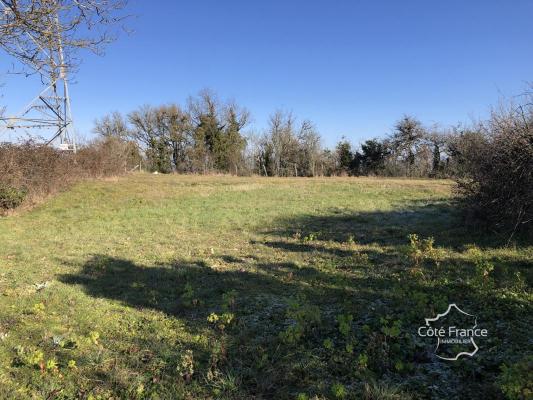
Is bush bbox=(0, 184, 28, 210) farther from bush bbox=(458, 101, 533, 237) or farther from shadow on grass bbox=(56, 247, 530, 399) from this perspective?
bush bbox=(458, 101, 533, 237)

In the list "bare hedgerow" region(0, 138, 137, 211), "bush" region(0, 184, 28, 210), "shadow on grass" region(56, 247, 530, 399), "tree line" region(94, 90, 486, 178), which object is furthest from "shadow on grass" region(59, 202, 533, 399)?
"tree line" region(94, 90, 486, 178)

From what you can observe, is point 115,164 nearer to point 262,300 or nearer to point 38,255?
point 38,255

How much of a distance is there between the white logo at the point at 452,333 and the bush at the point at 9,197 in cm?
1377

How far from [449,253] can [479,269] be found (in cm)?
194

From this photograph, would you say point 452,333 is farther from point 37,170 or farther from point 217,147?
point 217,147

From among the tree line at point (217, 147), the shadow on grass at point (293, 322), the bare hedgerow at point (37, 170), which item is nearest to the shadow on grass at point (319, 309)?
the shadow on grass at point (293, 322)

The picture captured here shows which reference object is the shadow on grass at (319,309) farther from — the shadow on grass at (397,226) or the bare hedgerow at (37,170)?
the bare hedgerow at (37,170)

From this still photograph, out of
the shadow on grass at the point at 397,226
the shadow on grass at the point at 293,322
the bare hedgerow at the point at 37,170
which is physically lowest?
the shadow on grass at the point at 293,322

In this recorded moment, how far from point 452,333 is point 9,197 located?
46.0 ft

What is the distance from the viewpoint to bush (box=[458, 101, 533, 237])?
6430mm

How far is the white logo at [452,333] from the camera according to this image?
11.4 feet

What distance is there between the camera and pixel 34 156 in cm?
1473

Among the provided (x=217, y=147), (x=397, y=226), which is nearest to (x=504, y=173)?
(x=397, y=226)

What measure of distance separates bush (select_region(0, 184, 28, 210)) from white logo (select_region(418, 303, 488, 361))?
45.2 ft
